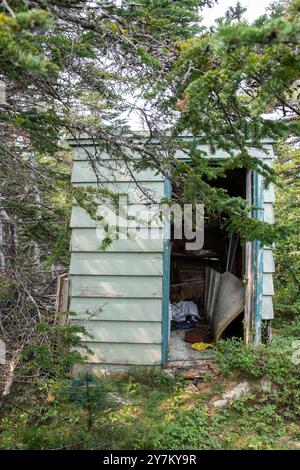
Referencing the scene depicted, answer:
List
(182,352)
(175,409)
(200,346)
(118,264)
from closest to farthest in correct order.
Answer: (175,409) < (118,264) < (182,352) < (200,346)

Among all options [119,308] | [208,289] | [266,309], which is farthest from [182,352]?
[208,289]

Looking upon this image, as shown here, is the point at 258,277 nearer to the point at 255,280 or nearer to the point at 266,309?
the point at 255,280

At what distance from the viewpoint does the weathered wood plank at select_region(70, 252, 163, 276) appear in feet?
13.1

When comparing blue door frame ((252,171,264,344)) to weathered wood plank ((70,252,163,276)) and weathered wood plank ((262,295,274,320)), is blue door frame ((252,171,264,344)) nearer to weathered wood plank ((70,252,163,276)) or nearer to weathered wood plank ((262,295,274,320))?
weathered wood plank ((262,295,274,320))

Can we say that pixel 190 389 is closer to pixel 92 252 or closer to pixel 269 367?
pixel 269 367

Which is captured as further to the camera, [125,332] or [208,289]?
[208,289]

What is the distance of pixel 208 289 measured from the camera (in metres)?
6.63

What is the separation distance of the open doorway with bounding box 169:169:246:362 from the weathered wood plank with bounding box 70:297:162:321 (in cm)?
65

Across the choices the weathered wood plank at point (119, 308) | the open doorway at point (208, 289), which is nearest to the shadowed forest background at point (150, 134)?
the weathered wood plank at point (119, 308)

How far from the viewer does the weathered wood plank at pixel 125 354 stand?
153 inches

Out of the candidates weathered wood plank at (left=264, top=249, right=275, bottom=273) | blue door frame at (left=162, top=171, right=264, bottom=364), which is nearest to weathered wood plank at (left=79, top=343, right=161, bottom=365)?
blue door frame at (left=162, top=171, right=264, bottom=364)

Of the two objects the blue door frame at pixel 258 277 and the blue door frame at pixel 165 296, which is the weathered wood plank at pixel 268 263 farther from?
the blue door frame at pixel 165 296

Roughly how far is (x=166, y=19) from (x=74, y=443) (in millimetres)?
2805

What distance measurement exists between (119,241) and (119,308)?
0.77m
